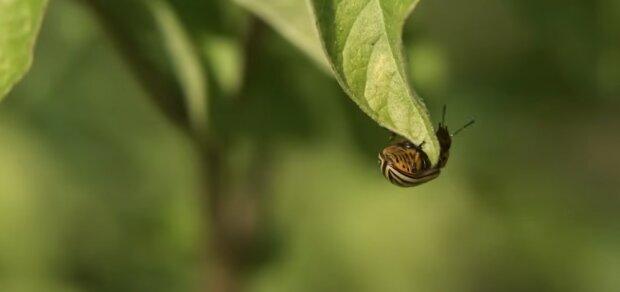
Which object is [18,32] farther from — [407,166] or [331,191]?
[331,191]

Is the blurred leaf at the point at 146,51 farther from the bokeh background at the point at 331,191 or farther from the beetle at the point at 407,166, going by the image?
the bokeh background at the point at 331,191

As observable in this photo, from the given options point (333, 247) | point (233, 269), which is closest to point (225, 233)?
point (233, 269)

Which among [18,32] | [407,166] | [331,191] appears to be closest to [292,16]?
[407,166]

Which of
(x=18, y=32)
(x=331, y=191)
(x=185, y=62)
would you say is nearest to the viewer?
(x=18, y=32)

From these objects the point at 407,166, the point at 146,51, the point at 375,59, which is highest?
the point at 375,59

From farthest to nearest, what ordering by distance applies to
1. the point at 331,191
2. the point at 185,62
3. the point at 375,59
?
1. the point at 331,191
2. the point at 185,62
3. the point at 375,59

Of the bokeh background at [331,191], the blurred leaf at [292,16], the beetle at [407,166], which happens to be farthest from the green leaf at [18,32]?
the bokeh background at [331,191]
